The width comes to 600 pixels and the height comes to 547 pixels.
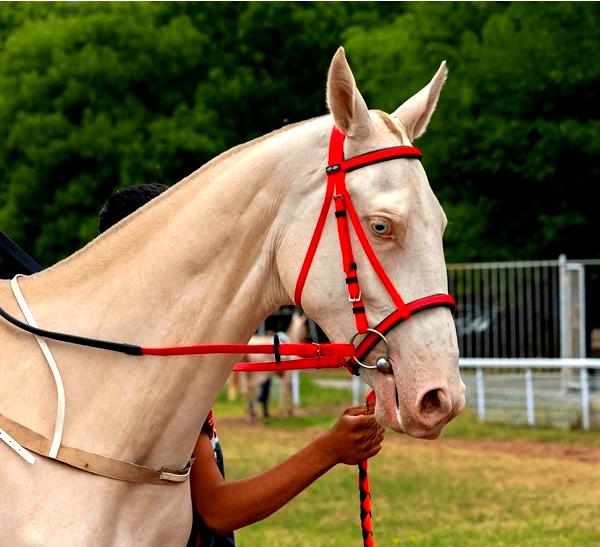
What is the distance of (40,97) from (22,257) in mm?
29481

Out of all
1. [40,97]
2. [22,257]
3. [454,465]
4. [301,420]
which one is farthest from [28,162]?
[22,257]

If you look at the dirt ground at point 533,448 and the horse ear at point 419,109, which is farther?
the dirt ground at point 533,448

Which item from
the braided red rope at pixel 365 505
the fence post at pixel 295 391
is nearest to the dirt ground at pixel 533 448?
the fence post at pixel 295 391

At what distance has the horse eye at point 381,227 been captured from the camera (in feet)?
9.61

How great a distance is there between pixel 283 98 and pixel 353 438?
98.0 feet

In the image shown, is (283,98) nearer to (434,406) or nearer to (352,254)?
(352,254)

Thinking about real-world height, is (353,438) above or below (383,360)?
below

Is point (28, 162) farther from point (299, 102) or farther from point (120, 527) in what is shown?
point (120, 527)

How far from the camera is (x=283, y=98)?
107 ft

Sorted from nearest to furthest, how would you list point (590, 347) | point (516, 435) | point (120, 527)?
point (120, 527)
point (516, 435)
point (590, 347)

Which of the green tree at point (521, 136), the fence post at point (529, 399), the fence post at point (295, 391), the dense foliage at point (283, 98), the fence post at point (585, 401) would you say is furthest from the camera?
the dense foliage at point (283, 98)

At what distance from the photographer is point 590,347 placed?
58.4ft

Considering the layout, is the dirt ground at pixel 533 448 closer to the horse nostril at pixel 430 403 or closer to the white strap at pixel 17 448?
the horse nostril at pixel 430 403

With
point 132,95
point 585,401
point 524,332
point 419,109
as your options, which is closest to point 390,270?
point 419,109
